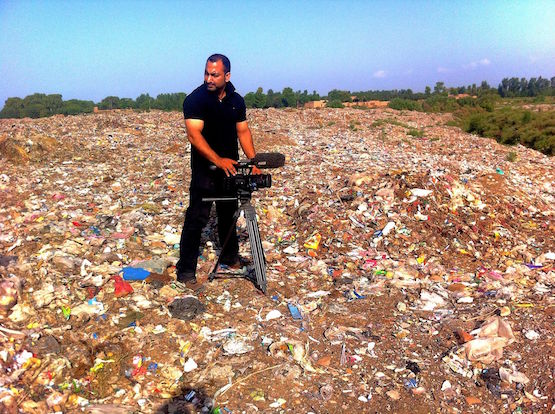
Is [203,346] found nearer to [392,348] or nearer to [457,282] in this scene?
[392,348]

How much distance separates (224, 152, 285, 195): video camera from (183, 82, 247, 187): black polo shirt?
240 millimetres

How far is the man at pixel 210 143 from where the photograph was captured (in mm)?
3262

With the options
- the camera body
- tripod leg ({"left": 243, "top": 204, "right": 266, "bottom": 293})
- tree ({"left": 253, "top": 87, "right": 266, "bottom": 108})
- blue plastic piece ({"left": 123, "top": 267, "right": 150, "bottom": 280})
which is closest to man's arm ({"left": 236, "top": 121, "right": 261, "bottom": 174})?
the camera body

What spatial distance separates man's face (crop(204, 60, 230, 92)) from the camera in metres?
3.23

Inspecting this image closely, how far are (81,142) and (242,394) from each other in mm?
9028

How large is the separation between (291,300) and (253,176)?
4.30ft

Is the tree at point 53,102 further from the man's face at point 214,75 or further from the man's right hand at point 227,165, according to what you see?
the man's right hand at point 227,165

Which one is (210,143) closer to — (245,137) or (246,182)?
(245,137)

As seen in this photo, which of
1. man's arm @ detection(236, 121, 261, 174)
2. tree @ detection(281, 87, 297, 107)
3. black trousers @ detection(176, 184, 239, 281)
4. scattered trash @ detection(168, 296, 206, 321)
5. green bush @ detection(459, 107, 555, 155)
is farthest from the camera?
tree @ detection(281, 87, 297, 107)

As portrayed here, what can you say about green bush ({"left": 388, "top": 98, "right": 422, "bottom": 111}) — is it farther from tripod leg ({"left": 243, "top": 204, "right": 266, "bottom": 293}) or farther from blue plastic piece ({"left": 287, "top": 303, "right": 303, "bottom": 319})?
blue plastic piece ({"left": 287, "top": 303, "right": 303, "bottom": 319})

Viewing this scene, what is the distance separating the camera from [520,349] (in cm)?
304

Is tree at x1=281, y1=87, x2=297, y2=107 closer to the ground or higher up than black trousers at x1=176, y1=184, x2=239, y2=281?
higher up

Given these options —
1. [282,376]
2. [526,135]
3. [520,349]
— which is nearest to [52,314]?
[282,376]

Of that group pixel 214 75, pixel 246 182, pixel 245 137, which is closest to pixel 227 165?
pixel 246 182
